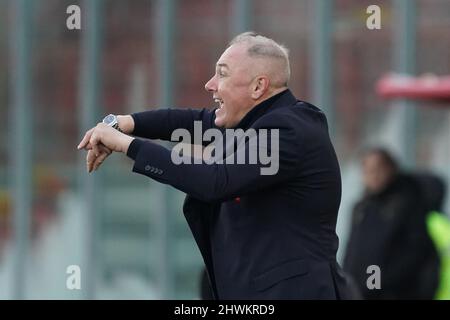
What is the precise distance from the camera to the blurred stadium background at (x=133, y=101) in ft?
41.1

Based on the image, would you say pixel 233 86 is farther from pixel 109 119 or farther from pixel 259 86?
pixel 109 119

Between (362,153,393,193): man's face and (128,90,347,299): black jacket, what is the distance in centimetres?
437

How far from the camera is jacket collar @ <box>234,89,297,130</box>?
481 cm

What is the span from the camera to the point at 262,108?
15.8 feet

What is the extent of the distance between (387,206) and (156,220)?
457 cm

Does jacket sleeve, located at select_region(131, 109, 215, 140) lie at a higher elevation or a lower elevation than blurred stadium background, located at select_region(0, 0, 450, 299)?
higher

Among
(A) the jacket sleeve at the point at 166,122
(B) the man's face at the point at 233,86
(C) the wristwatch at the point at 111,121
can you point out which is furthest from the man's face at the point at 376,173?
(B) the man's face at the point at 233,86

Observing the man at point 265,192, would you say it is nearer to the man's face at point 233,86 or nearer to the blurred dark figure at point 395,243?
the man's face at point 233,86

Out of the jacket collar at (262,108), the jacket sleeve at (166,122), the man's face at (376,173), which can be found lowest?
the man's face at (376,173)

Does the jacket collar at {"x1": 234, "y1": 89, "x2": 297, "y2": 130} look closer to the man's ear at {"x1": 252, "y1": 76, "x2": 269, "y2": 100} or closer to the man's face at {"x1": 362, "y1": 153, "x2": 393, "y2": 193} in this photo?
the man's ear at {"x1": 252, "y1": 76, "x2": 269, "y2": 100}

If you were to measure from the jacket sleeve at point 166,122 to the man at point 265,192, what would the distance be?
34 cm

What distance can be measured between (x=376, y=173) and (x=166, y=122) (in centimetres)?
418

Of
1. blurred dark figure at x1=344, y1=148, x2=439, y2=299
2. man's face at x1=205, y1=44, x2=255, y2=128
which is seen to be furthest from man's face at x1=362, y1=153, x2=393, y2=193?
man's face at x1=205, y1=44, x2=255, y2=128

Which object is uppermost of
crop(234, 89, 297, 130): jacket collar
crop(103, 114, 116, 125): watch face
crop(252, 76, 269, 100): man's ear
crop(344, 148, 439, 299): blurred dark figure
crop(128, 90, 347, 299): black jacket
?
crop(252, 76, 269, 100): man's ear
